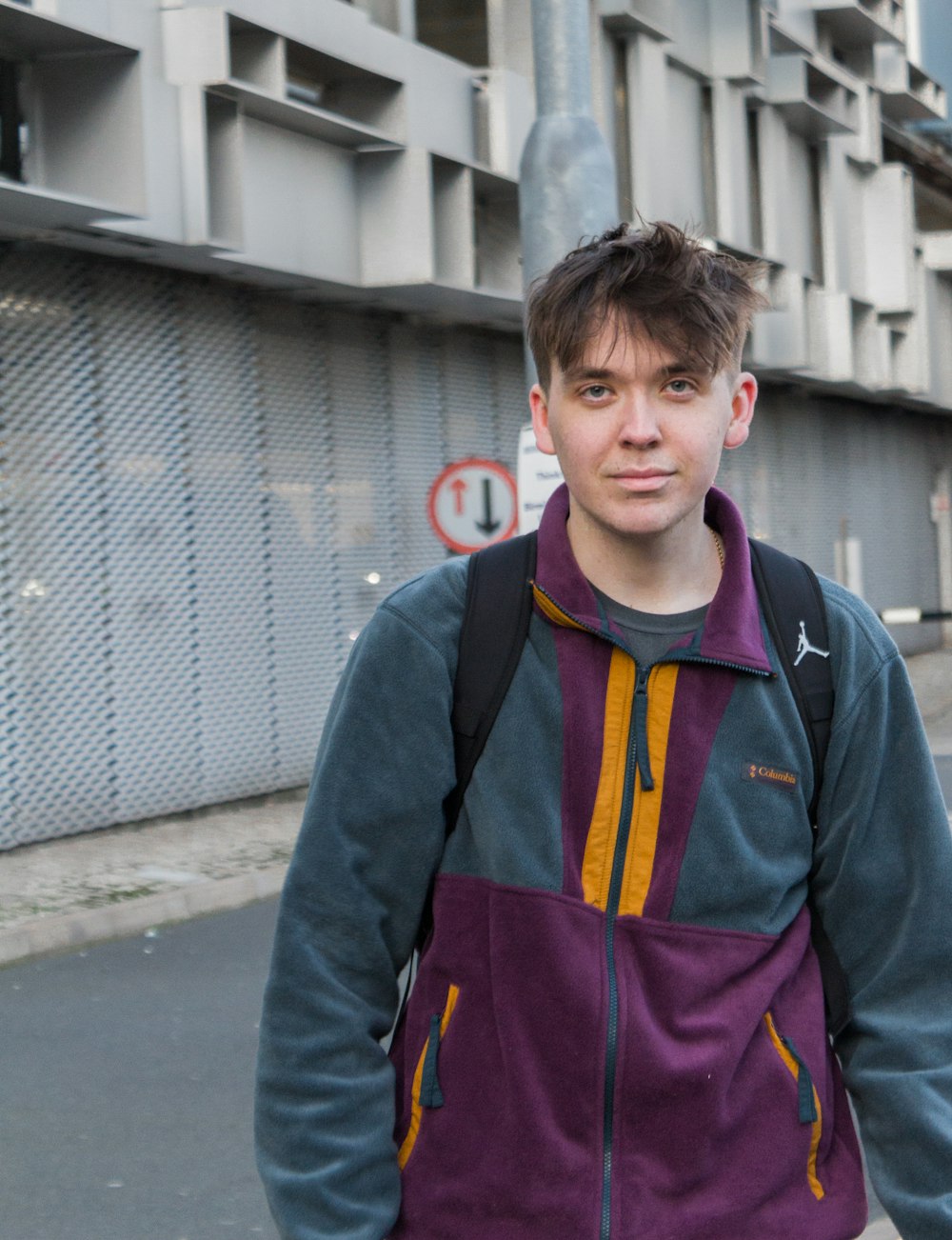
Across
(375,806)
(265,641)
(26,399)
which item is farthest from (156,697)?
(375,806)

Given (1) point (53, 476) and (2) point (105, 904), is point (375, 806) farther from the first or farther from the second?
(1) point (53, 476)

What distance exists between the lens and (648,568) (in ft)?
7.15

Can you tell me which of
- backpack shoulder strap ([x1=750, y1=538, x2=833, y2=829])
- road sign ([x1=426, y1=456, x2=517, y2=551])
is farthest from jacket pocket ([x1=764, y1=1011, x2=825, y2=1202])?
road sign ([x1=426, y1=456, x2=517, y2=551])

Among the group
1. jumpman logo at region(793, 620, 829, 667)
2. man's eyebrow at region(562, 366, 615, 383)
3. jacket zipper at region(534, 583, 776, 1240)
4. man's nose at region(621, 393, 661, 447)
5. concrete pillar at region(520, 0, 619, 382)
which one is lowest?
→ jacket zipper at region(534, 583, 776, 1240)

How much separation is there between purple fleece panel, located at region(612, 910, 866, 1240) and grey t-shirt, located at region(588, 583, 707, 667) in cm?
30

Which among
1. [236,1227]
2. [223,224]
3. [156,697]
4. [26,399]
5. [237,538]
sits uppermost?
[223,224]

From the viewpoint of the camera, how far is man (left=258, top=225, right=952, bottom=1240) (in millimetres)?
2002

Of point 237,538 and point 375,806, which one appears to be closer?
point 375,806

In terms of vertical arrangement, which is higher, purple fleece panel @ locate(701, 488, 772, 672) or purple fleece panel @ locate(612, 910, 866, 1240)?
A: purple fleece panel @ locate(701, 488, 772, 672)

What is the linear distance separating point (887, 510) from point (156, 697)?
18563 millimetres

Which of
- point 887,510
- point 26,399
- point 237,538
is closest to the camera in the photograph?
point 26,399

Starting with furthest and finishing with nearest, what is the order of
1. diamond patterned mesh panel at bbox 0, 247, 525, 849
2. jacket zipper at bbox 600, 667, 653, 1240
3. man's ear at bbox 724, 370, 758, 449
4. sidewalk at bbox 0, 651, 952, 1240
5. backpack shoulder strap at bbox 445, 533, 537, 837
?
diamond patterned mesh panel at bbox 0, 247, 525, 849 < sidewalk at bbox 0, 651, 952, 1240 < man's ear at bbox 724, 370, 758, 449 < backpack shoulder strap at bbox 445, 533, 537, 837 < jacket zipper at bbox 600, 667, 653, 1240

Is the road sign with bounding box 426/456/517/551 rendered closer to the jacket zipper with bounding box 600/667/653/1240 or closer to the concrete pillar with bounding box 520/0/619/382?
the concrete pillar with bounding box 520/0/619/382

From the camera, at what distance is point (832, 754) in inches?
83.7
